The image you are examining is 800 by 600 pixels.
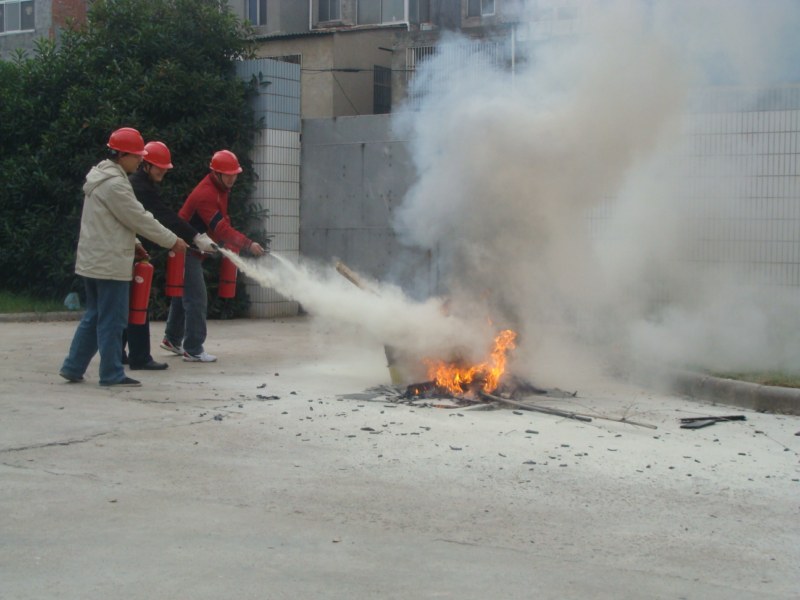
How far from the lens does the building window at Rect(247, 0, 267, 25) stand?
28.0m

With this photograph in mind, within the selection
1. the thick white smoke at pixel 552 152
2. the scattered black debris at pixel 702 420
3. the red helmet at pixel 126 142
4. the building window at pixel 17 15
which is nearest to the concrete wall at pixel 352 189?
the thick white smoke at pixel 552 152

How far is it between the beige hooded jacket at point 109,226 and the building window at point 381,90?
15427 millimetres

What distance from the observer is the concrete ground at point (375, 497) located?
12.8ft

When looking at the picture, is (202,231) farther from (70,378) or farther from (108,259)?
(70,378)

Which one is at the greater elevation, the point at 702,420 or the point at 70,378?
the point at 70,378

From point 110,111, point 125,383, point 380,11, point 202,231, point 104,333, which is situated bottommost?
point 125,383

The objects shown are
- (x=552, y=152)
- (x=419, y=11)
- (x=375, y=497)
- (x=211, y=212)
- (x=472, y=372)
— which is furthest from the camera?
(x=419, y=11)

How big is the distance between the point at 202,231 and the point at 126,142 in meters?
1.74

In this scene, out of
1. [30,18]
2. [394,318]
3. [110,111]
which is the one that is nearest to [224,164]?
[394,318]

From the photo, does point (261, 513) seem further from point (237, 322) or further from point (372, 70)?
point (372, 70)

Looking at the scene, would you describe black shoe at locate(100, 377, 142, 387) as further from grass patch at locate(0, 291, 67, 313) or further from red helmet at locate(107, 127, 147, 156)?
grass patch at locate(0, 291, 67, 313)

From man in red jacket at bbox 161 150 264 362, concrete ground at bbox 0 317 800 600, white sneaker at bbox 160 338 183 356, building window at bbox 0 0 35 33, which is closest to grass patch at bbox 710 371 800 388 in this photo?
concrete ground at bbox 0 317 800 600

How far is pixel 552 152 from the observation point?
26.1 ft

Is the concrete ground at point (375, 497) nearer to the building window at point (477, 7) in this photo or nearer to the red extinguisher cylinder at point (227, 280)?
the red extinguisher cylinder at point (227, 280)
